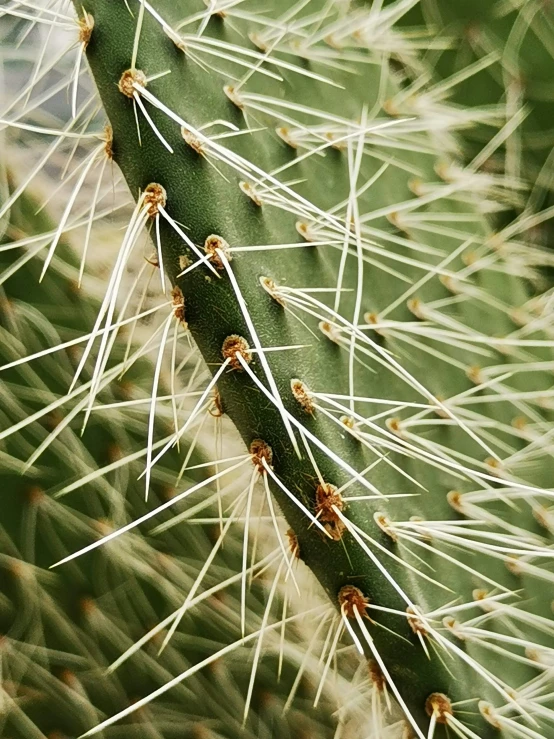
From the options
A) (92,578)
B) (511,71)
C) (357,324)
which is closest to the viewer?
(357,324)

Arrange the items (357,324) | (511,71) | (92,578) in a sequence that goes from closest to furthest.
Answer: (357,324)
(92,578)
(511,71)

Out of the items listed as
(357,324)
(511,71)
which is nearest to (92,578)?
(357,324)

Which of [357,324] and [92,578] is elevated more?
[357,324]

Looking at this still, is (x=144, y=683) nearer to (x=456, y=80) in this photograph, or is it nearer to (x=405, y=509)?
(x=405, y=509)

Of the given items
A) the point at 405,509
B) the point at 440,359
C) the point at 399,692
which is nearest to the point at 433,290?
the point at 440,359

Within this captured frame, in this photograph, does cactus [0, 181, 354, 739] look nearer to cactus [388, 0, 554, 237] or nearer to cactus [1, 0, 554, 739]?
cactus [1, 0, 554, 739]

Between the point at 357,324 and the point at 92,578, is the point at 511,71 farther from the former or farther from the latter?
the point at 92,578

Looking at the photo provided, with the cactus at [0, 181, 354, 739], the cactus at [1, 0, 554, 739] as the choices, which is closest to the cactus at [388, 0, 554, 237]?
the cactus at [1, 0, 554, 739]
